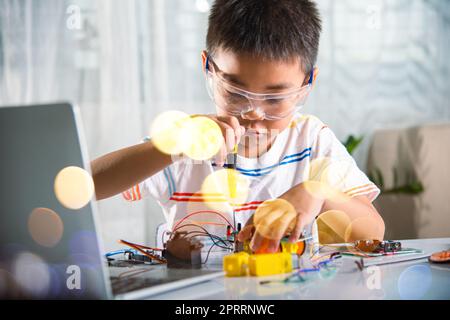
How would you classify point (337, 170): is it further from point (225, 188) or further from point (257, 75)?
point (257, 75)

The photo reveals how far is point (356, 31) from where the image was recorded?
119 inches

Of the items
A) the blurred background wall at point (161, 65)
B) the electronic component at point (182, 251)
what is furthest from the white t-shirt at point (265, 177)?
the blurred background wall at point (161, 65)

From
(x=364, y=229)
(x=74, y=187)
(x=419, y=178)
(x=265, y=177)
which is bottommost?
(x=419, y=178)

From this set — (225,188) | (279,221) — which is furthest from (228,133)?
(225,188)

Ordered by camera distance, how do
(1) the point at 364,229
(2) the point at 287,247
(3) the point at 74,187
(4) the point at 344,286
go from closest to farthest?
1. (3) the point at 74,187
2. (4) the point at 344,286
3. (2) the point at 287,247
4. (1) the point at 364,229

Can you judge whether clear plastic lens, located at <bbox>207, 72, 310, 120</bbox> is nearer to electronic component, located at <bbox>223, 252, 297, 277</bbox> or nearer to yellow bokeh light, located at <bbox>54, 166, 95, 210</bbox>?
electronic component, located at <bbox>223, 252, 297, 277</bbox>

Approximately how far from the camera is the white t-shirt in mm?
1357

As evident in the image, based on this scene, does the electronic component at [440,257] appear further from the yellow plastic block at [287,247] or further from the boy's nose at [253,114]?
the boy's nose at [253,114]

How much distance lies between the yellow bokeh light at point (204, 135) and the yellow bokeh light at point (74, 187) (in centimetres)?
39

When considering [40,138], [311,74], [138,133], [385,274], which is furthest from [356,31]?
[40,138]

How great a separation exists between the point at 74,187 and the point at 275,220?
1.25 ft

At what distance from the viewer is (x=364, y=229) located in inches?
49.3

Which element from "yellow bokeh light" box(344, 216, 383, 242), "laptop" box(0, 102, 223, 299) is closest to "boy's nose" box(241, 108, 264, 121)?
"yellow bokeh light" box(344, 216, 383, 242)

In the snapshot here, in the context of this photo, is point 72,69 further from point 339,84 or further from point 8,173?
point 8,173
